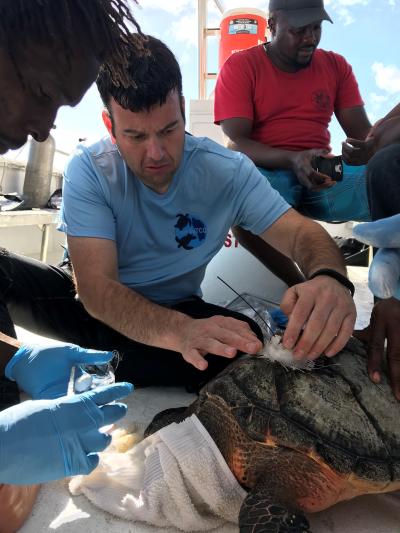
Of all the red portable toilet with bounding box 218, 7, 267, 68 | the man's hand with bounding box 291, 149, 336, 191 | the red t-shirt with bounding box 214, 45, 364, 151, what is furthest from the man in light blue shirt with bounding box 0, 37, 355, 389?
the red portable toilet with bounding box 218, 7, 267, 68

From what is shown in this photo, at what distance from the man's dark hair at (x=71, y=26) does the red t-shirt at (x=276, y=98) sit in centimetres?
144

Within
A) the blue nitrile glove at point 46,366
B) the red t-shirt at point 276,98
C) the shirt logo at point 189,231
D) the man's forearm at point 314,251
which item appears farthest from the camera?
the red t-shirt at point 276,98

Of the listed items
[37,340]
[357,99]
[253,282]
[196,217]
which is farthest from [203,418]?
[357,99]

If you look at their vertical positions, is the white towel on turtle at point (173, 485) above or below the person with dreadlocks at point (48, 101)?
below

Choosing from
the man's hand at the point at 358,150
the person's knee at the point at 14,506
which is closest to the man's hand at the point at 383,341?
the man's hand at the point at 358,150

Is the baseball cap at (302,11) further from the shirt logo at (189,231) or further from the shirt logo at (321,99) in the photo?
the shirt logo at (189,231)

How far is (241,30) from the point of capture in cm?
381

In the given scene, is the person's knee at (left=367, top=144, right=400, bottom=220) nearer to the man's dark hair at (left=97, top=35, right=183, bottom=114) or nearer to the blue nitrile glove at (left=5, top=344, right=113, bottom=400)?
the man's dark hair at (left=97, top=35, right=183, bottom=114)

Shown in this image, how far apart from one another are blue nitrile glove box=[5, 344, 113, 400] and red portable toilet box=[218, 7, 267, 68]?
343 cm

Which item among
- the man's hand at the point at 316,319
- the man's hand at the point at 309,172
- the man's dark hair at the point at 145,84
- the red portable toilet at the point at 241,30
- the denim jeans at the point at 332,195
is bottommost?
the man's hand at the point at 316,319

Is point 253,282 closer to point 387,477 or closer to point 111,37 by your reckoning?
point 387,477

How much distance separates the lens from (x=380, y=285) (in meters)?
0.81

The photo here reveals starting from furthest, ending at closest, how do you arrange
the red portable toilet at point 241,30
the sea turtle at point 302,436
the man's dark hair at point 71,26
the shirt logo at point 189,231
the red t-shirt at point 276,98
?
the red portable toilet at point 241,30
the red t-shirt at point 276,98
the shirt logo at point 189,231
the sea turtle at point 302,436
the man's dark hair at point 71,26

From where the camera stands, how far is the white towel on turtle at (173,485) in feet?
2.86
